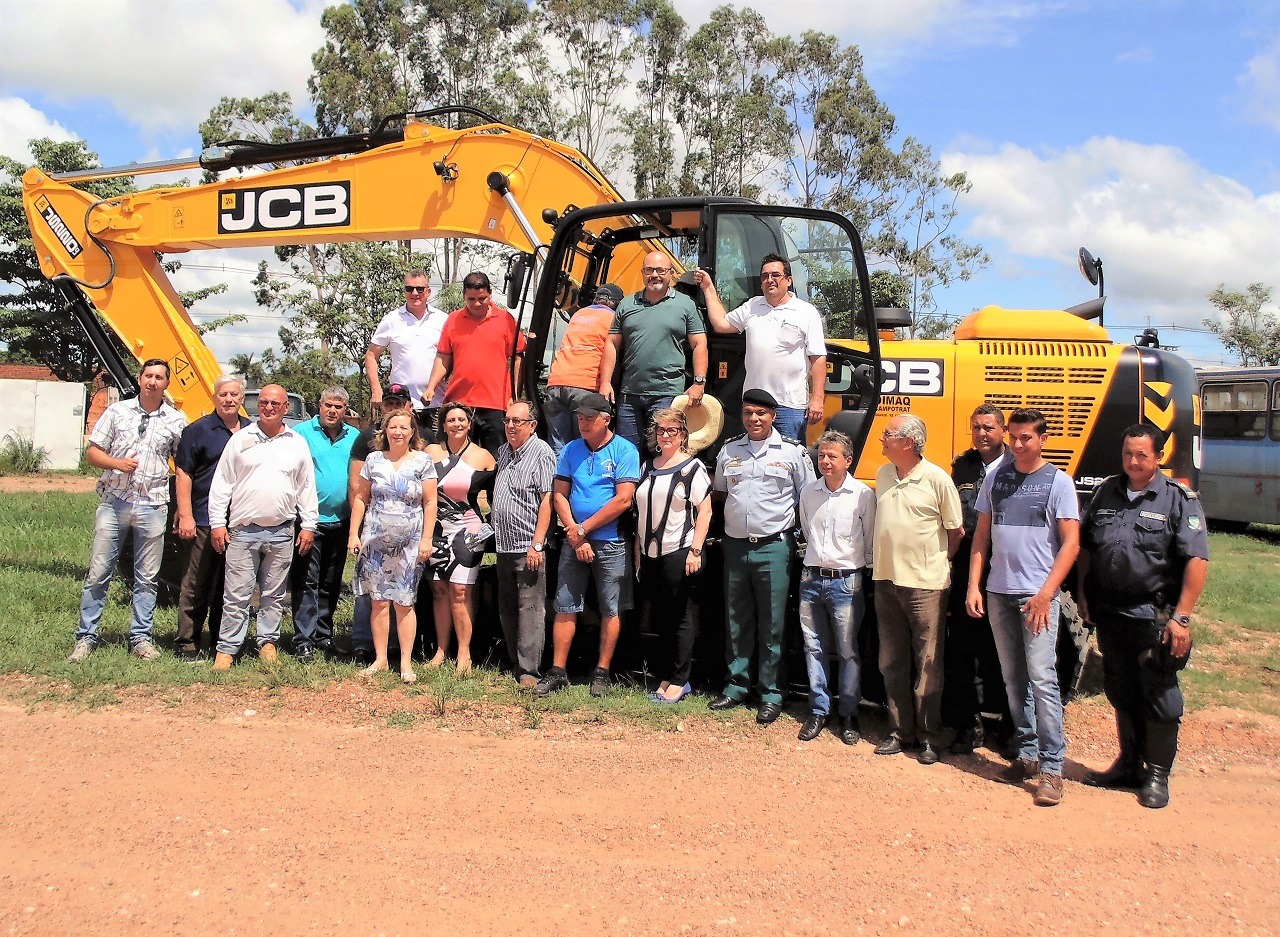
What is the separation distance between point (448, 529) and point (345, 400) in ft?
4.50

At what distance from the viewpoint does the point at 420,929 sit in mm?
3316

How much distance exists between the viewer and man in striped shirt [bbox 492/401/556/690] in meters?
6.11

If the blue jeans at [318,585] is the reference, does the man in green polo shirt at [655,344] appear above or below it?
above

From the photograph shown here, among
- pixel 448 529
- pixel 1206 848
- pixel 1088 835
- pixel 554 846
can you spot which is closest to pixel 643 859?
pixel 554 846

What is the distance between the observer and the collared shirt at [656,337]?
19.2ft

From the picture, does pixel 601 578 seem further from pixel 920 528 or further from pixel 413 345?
pixel 413 345

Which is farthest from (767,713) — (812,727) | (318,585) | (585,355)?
(318,585)

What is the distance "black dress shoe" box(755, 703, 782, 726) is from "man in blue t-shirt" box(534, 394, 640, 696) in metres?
0.97

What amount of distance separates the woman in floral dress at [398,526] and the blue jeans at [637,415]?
1266mm

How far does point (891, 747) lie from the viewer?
533 centimetres

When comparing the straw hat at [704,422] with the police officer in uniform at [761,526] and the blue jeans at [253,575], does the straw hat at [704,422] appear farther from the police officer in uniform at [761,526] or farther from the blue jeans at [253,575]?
the blue jeans at [253,575]

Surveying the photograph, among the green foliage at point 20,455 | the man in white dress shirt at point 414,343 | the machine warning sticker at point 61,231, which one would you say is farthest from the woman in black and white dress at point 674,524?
the green foliage at point 20,455

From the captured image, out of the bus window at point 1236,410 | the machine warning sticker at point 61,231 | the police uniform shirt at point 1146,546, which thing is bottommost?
the police uniform shirt at point 1146,546

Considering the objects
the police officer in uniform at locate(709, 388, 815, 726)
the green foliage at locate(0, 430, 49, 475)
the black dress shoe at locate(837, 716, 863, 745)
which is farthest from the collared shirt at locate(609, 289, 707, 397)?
the green foliage at locate(0, 430, 49, 475)
